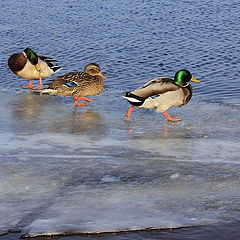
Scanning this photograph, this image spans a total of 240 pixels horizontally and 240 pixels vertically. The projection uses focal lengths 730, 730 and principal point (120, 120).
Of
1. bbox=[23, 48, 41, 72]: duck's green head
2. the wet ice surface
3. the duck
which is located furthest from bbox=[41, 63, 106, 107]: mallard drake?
bbox=[23, 48, 41, 72]: duck's green head

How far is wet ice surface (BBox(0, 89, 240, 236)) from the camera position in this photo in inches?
235

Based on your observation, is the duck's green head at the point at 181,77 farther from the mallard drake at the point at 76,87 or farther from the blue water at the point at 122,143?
the mallard drake at the point at 76,87

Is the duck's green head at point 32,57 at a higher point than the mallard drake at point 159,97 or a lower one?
higher

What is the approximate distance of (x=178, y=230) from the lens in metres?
5.75

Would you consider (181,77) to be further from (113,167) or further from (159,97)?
(113,167)

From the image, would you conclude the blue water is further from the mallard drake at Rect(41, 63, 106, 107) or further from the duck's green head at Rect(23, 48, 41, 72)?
the duck's green head at Rect(23, 48, 41, 72)

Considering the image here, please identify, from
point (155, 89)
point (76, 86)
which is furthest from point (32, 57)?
point (155, 89)

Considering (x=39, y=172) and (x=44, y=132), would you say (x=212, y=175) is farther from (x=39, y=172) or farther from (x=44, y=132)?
(x=44, y=132)

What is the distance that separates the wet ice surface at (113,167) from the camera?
5.96 m

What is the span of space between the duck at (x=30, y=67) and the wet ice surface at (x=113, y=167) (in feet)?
4.57

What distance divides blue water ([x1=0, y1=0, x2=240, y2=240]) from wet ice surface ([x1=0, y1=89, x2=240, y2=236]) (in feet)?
0.03

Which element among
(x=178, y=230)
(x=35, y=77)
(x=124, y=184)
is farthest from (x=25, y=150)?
(x=35, y=77)

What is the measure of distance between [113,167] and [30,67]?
4922 millimetres

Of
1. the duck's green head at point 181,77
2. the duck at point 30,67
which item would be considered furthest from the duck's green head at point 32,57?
the duck's green head at point 181,77
